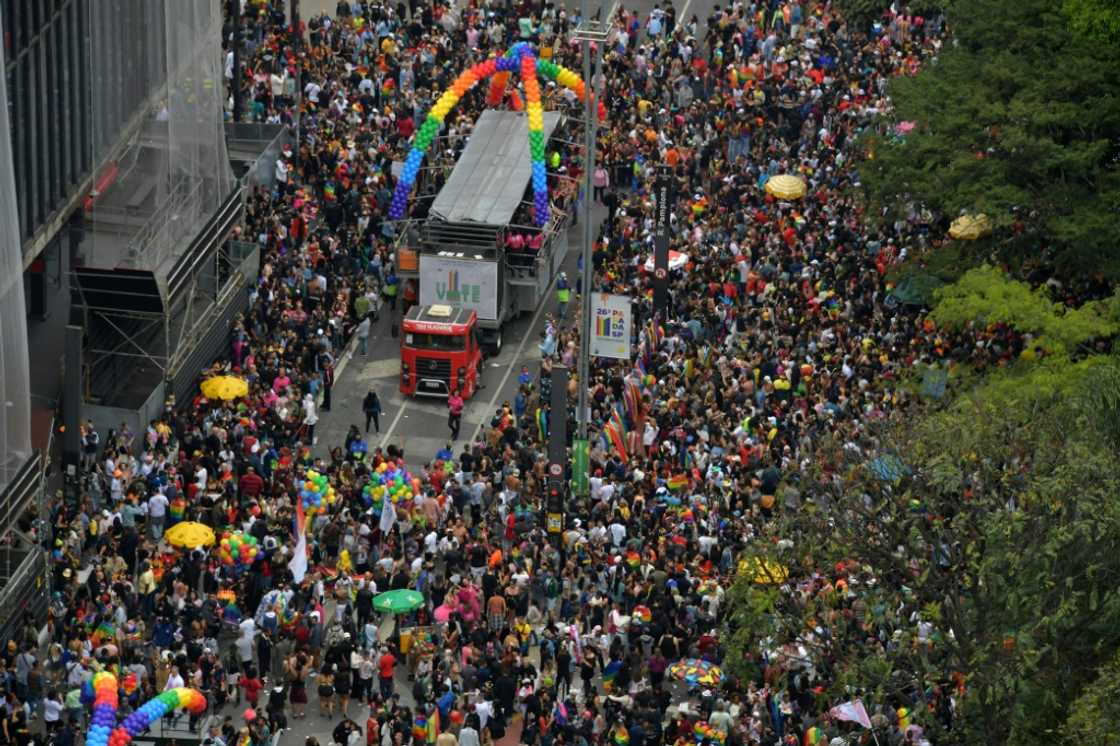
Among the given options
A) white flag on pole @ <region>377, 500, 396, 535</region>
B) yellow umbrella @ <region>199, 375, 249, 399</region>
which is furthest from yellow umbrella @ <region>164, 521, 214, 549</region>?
yellow umbrella @ <region>199, 375, 249, 399</region>

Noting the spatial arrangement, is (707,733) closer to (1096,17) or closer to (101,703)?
(101,703)

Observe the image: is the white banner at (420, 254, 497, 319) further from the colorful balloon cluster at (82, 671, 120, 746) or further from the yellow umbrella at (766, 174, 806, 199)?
the colorful balloon cluster at (82, 671, 120, 746)

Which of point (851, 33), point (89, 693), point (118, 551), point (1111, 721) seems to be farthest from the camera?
point (851, 33)

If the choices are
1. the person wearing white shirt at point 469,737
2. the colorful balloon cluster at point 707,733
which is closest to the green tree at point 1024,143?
the colorful balloon cluster at point 707,733

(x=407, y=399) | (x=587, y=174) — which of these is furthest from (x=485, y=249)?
(x=587, y=174)

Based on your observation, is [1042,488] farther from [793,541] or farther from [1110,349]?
[1110,349]

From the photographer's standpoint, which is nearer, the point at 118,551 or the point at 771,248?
the point at 118,551

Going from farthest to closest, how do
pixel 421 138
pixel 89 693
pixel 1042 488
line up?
pixel 421 138, pixel 89 693, pixel 1042 488

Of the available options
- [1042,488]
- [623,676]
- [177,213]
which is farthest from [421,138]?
[1042,488]
